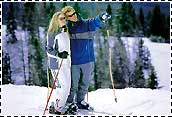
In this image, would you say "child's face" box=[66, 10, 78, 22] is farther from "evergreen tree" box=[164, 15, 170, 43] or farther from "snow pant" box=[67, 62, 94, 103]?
"evergreen tree" box=[164, 15, 170, 43]

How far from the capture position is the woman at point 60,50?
4.54 metres

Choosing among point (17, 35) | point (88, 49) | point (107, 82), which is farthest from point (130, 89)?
point (17, 35)

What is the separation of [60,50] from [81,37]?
0.59ft

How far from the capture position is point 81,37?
463 cm

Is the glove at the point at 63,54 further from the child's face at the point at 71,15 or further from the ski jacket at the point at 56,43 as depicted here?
the child's face at the point at 71,15

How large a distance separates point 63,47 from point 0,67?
508 millimetres

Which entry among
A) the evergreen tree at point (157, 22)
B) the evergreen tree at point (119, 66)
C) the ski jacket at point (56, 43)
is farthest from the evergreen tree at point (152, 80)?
the ski jacket at point (56, 43)

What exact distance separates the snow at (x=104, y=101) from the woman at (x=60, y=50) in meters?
0.24

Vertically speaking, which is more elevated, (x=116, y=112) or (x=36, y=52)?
(x=36, y=52)

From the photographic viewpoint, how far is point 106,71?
4906 millimetres

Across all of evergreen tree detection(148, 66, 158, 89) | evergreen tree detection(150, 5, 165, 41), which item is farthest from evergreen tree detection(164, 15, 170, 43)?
evergreen tree detection(148, 66, 158, 89)

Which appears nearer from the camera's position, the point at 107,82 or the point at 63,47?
the point at 63,47

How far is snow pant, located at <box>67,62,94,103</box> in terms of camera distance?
4.64 meters

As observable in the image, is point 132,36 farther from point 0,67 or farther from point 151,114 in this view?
point 0,67
